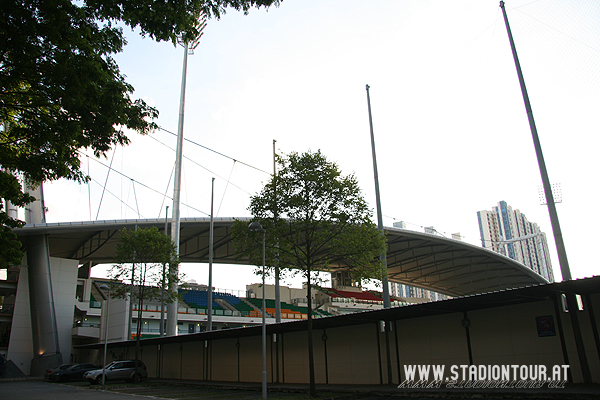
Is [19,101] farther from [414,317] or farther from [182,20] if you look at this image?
[414,317]

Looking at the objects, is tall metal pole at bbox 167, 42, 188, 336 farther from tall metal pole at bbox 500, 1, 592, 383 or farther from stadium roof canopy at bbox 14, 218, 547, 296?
tall metal pole at bbox 500, 1, 592, 383

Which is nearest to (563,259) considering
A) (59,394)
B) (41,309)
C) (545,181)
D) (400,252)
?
(545,181)

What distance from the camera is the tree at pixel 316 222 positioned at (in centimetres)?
1889

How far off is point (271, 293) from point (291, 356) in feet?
187

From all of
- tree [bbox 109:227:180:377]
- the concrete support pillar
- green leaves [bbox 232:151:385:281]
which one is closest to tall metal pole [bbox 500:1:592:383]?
green leaves [bbox 232:151:385:281]

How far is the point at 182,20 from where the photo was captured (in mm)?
10945

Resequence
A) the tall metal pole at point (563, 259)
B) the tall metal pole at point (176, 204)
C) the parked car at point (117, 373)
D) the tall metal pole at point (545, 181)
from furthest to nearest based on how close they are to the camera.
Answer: the tall metal pole at point (176, 204), the parked car at point (117, 373), the tall metal pole at point (545, 181), the tall metal pole at point (563, 259)

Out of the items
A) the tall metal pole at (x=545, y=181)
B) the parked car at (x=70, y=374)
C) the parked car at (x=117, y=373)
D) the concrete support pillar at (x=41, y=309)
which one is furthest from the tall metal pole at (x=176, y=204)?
the tall metal pole at (x=545, y=181)

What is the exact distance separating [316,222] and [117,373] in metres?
22.0

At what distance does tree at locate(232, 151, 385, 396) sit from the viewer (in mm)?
18891

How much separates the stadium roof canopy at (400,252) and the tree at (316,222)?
73.5 feet

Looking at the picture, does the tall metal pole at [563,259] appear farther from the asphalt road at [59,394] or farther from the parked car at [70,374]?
the parked car at [70,374]

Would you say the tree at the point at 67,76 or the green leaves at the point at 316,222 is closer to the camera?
the tree at the point at 67,76

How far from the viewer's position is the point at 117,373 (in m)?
31.1
